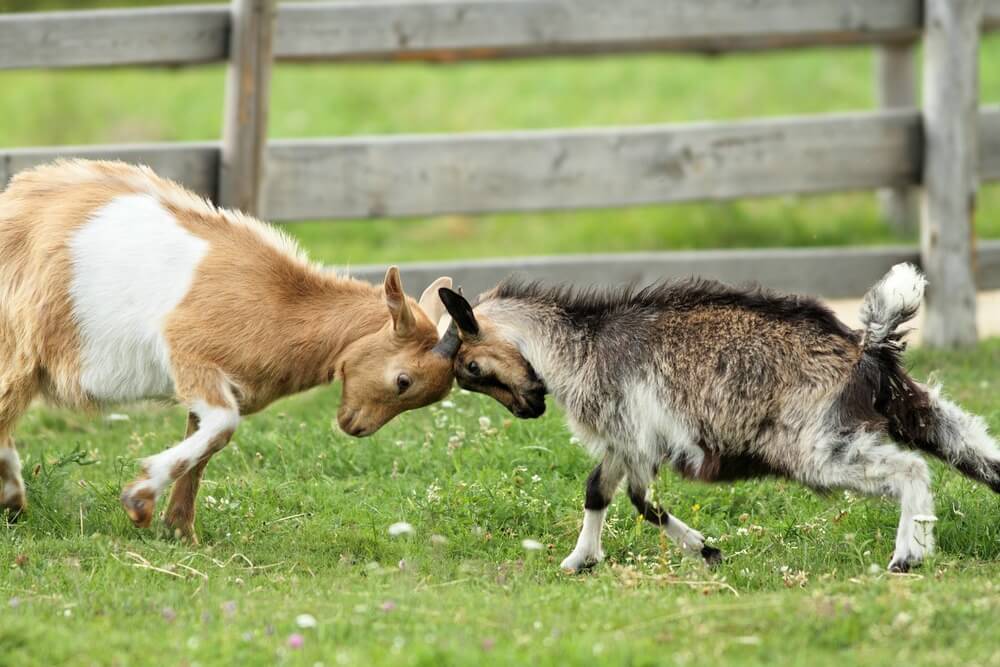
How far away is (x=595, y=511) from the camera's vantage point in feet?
19.5

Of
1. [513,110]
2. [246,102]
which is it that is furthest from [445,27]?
[513,110]

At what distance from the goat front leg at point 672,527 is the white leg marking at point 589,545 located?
0.18 metres

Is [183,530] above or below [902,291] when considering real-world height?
below

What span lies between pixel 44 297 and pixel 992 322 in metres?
7.68

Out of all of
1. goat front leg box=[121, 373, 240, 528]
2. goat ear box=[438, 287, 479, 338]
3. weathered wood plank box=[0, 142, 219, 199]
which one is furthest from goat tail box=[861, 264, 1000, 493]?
weathered wood plank box=[0, 142, 219, 199]

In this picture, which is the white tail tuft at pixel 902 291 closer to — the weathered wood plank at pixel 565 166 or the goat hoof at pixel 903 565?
the goat hoof at pixel 903 565

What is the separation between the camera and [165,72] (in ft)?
65.3

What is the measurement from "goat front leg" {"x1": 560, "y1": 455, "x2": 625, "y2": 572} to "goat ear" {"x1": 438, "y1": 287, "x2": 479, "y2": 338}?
775mm

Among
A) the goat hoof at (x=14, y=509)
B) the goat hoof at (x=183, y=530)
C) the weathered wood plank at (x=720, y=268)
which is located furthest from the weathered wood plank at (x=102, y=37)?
the goat hoof at (x=183, y=530)

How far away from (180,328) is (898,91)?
31.3 feet

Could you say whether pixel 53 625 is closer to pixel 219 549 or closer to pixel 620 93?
pixel 219 549

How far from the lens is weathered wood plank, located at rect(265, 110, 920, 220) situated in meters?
9.15

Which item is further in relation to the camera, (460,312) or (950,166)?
(950,166)

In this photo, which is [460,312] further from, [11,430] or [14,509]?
[14,509]
